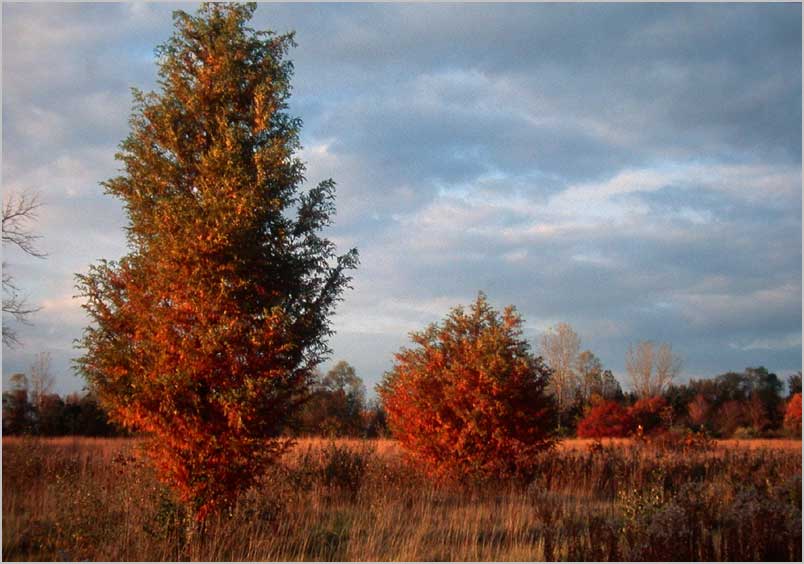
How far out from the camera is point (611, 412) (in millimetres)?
36625

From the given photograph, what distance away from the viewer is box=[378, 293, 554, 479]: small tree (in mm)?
15523

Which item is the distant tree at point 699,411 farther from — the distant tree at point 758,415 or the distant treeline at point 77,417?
the distant treeline at point 77,417

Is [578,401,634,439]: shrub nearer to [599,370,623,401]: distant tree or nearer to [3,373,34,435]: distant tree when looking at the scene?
[599,370,623,401]: distant tree

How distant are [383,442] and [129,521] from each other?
12.7m

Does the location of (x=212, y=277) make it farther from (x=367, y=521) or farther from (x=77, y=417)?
(x=77, y=417)

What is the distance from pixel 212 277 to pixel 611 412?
104 ft

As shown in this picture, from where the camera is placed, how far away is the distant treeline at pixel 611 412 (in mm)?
25141

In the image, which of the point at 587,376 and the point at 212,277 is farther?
the point at 587,376

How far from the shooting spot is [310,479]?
539 inches

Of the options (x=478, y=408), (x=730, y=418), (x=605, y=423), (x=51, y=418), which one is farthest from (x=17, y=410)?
(x=730, y=418)

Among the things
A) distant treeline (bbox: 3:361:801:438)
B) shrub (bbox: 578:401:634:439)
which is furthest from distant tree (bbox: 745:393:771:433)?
shrub (bbox: 578:401:634:439)

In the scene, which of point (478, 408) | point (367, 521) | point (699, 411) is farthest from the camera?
point (699, 411)

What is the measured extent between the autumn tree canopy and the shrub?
28949mm

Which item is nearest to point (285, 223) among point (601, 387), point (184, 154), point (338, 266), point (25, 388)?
point (338, 266)
